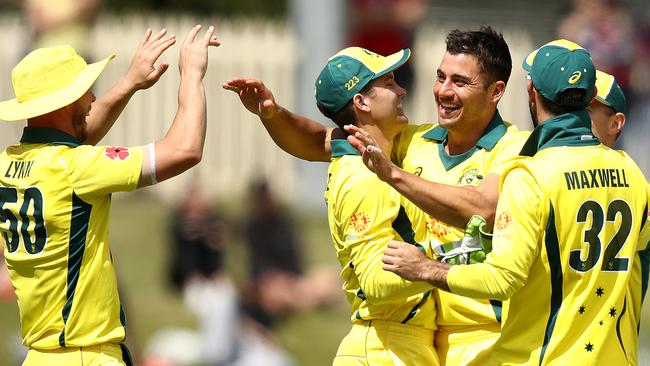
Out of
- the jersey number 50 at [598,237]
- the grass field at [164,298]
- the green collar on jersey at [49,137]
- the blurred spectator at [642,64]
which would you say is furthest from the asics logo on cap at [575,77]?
the blurred spectator at [642,64]

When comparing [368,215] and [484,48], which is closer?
[368,215]

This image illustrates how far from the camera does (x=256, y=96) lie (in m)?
6.12

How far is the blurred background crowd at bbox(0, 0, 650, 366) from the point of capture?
40.9ft

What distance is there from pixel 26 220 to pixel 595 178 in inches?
93.1

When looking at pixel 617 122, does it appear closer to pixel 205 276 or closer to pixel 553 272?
pixel 553 272

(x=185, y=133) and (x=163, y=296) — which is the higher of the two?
(x=185, y=133)

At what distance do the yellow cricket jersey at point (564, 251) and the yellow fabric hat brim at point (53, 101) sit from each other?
1.75 meters

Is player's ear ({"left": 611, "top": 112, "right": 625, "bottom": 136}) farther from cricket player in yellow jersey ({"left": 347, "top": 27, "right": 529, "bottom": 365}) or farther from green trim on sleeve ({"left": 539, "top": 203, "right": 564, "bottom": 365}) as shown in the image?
green trim on sleeve ({"left": 539, "top": 203, "right": 564, "bottom": 365})

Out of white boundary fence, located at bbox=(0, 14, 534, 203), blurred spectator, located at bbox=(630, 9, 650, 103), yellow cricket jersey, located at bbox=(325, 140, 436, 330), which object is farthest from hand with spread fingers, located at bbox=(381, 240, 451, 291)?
white boundary fence, located at bbox=(0, 14, 534, 203)

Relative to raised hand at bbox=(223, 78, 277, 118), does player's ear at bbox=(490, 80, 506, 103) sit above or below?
Result: above

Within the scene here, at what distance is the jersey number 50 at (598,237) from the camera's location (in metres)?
5.04

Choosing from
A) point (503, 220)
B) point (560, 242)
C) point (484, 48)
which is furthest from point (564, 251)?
point (484, 48)

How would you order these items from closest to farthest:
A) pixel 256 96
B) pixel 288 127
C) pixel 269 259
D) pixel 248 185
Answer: pixel 256 96
pixel 288 127
pixel 269 259
pixel 248 185

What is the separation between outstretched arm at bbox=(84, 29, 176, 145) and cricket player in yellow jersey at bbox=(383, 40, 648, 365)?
1.56 m
